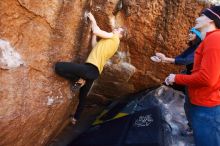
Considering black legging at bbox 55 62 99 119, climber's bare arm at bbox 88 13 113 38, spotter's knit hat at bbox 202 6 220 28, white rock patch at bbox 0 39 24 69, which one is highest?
spotter's knit hat at bbox 202 6 220 28

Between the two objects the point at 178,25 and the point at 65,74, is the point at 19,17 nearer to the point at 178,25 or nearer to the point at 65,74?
the point at 65,74

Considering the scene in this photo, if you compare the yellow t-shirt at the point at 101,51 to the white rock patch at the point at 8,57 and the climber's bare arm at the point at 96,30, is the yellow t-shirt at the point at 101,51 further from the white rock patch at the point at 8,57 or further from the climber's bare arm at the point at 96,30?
the white rock patch at the point at 8,57

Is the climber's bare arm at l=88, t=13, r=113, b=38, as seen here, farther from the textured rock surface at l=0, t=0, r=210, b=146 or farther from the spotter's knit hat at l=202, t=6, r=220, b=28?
the spotter's knit hat at l=202, t=6, r=220, b=28

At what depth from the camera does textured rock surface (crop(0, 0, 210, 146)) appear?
144 inches

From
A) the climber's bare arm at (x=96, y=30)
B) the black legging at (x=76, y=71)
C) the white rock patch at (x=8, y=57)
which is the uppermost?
the climber's bare arm at (x=96, y=30)

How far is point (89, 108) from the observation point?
565cm

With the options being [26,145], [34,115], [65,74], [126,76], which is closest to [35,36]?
[65,74]

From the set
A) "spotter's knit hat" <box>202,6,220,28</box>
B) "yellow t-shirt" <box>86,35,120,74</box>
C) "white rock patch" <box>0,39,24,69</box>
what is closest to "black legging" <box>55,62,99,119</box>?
"yellow t-shirt" <box>86,35,120,74</box>

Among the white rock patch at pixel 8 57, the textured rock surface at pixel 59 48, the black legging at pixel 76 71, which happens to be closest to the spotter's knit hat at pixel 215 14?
the textured rock surface at pixel 59 48

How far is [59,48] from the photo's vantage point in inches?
158

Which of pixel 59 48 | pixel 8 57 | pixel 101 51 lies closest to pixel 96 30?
pixel 101 51

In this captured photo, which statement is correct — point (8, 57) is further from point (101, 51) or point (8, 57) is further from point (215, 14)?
point (215, 14)

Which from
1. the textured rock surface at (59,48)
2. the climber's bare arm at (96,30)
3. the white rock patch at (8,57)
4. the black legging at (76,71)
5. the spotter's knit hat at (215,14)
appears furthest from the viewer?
the climber's bare arm at (96,30)

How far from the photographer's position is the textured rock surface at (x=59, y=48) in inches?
144
